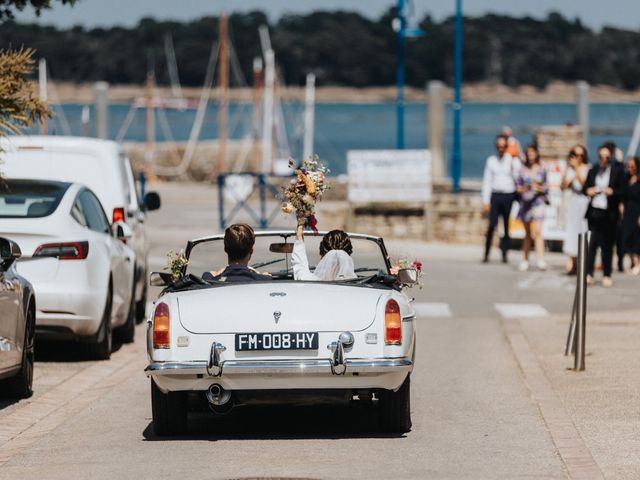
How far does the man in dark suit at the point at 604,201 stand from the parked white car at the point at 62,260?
906 centimetres

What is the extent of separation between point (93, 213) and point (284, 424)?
16.4ft

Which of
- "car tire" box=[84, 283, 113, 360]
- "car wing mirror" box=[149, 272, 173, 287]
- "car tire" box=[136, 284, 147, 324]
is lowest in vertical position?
"car tire" box=[136, 284, 147, 324]

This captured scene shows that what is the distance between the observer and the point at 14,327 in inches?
453

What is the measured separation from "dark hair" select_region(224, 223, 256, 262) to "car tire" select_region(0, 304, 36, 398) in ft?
6.10

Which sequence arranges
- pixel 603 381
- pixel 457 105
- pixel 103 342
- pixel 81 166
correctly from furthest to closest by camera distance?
pixel 457 105, pixel 81 166, pixel 103 342, pixel 603 381

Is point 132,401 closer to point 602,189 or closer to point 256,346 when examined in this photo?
point 256,346

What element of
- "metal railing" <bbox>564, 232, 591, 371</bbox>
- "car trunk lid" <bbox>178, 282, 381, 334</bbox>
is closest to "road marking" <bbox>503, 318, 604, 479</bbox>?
"metal railing" <bbox>564, 232, 591, 371</bbox>

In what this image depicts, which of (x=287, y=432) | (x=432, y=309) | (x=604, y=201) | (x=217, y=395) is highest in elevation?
(x=604, y=201)

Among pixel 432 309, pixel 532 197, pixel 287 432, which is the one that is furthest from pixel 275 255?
pixel 532 197

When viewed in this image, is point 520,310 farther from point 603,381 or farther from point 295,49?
point 295,49

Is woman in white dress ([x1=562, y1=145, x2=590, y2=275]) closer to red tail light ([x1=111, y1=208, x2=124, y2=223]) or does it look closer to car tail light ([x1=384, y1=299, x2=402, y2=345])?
red tail light ([x1=111, y1=208, x2=124, y2=223])

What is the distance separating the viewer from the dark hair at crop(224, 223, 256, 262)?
426 inches

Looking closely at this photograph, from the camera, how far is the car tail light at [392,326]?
9.89 meters

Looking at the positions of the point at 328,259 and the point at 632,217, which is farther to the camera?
the point at 632,217
